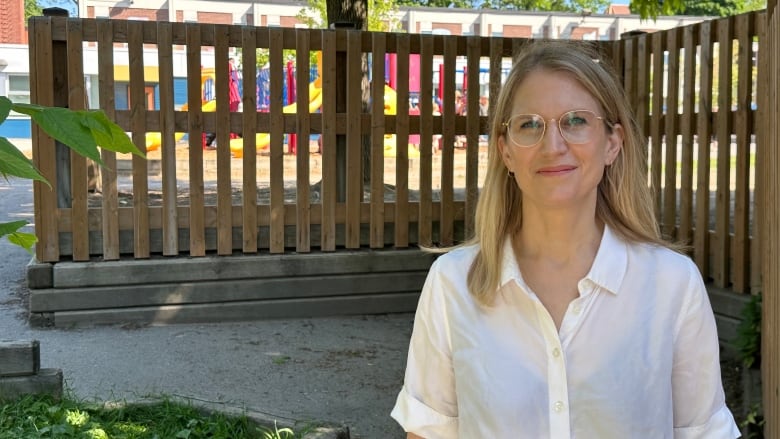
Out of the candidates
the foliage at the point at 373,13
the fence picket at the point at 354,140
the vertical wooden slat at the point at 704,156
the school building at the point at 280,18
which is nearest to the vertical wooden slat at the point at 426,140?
the fence picket at the point at 354,140

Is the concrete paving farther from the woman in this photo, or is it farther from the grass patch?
the woman

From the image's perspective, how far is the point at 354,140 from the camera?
23.7ft

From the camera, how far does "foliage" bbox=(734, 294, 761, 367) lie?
4.50 metres

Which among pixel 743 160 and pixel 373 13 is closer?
pixel 743 160

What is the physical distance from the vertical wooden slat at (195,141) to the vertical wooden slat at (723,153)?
3.87m

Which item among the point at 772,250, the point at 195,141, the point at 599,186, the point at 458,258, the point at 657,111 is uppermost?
the point at 657,111

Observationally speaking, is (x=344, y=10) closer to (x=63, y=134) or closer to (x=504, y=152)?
(x=504, y=152)

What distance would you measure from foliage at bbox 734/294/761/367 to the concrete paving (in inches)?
72.8

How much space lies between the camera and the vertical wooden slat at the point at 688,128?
6.42 m

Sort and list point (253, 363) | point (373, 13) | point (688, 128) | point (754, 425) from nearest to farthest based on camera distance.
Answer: point (754, 425)
point (253, 363)
point (688, 128)
point (373, 13)

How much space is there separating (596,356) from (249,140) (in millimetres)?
5505

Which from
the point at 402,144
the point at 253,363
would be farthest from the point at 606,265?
the point at 402,144

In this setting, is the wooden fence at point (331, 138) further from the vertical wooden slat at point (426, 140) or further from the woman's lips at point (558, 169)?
the woman's lips at point (558, 169)

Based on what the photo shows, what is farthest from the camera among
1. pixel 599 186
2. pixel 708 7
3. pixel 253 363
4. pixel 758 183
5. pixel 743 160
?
pixel 708 7
